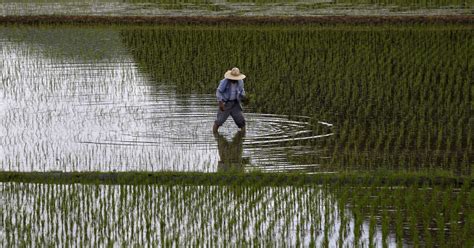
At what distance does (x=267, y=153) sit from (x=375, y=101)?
3.13 meters

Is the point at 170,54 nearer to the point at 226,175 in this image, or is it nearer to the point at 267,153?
the point at 267,153

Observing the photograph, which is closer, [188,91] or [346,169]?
[346,169]

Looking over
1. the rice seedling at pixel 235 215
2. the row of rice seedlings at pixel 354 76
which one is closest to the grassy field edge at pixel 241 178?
the rice seedling at pixel 235 215

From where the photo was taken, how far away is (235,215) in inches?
277

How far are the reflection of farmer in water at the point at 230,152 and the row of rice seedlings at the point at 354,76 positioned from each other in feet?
2.69

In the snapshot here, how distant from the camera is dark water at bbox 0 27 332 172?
8.78 meters

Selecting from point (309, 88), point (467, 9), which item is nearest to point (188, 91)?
point (309, 88)

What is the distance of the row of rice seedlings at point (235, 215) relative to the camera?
6527 millimetres

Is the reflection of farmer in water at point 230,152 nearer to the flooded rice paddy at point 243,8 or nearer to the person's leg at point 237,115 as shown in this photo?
the person's leg at point 237,115

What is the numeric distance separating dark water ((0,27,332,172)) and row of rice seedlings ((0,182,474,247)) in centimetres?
85

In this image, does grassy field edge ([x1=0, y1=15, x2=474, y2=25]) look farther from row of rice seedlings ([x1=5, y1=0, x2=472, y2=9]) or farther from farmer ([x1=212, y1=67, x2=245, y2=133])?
farmer ([x1=212, y1=67, x2=245, y2=133])

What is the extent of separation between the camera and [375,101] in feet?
38.8


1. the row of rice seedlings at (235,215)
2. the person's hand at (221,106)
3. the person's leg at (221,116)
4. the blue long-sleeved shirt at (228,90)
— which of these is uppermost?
the blue long-sleeved shirt at (228,90)

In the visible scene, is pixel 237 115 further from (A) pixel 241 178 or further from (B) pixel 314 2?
(B) pixel 314 2
